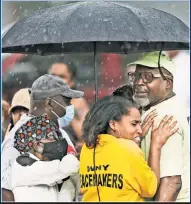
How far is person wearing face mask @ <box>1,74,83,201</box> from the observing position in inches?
245

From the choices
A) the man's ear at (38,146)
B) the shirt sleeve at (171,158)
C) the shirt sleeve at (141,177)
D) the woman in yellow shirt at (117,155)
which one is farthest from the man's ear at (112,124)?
the man's ear at (38,146)

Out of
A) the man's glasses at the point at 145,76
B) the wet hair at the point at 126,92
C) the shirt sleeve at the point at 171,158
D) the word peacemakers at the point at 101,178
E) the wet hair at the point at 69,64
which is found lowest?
the word peacemakers at the point at 101,178

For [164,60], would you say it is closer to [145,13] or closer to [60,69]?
[145,13]

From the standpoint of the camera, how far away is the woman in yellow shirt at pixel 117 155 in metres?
5.55

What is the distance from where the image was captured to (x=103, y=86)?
1029 cm

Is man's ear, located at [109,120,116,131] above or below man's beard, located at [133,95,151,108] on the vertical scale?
below

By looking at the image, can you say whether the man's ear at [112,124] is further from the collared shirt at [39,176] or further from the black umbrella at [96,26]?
the black umbrella at [96,26]

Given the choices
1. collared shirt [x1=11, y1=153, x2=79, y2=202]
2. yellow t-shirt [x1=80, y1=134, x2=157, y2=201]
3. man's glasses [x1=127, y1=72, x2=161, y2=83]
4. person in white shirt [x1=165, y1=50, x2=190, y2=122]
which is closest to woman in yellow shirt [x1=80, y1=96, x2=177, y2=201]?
yellow t-shirt [x1=80, y1=134, x2=157, y2=201]

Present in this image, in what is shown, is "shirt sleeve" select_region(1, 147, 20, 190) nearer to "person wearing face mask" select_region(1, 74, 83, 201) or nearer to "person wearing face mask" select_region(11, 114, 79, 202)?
"person wearing face mask" select_region(1, 74, 83, 201)

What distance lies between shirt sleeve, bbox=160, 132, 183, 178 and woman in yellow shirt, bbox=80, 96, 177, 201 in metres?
0.05

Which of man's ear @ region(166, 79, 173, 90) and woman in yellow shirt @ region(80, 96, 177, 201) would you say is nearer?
woman in yellow shirt @ region(80, 96, 177, 201)

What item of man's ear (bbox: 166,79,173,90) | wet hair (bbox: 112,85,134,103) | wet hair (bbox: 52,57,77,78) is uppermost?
wet hair (bbox: 52,57,77,78)

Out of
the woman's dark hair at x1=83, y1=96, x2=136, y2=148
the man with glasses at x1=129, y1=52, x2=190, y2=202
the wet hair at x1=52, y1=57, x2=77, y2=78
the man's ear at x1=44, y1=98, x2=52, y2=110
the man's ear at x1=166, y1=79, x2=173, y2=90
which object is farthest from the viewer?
the wet hair at x1=52, y1=57, x2=77, y2=78

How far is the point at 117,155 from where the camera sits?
557 cm
